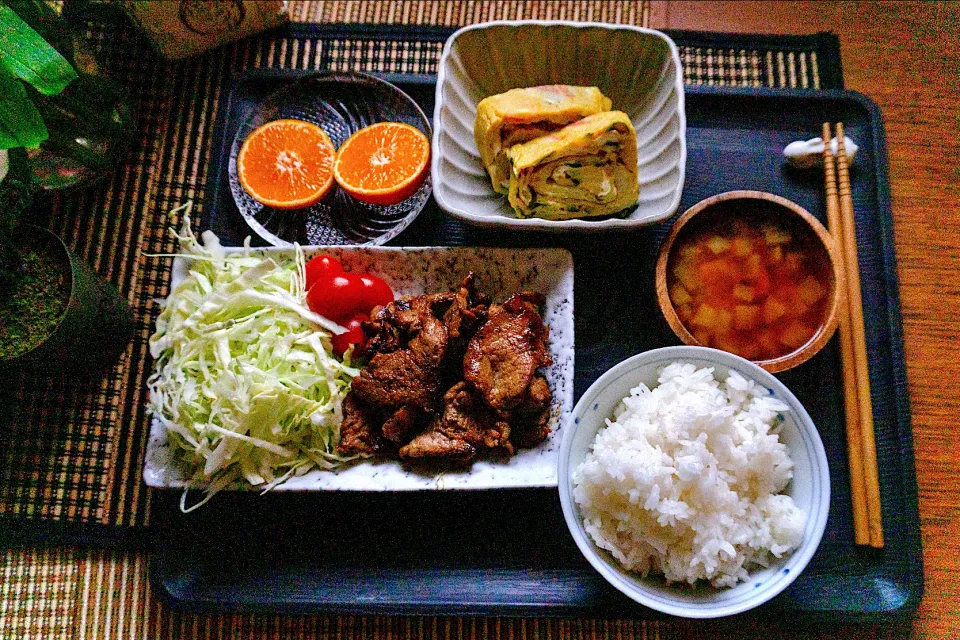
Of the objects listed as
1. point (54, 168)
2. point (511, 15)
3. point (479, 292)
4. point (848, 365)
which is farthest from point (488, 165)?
point (54, 168)

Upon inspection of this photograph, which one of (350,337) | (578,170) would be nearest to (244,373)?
(350,337)

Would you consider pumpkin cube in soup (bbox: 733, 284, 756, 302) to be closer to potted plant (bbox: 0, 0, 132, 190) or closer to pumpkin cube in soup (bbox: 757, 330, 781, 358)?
pumpkin cube in soup (bbox: 757, 330, 781, 358)

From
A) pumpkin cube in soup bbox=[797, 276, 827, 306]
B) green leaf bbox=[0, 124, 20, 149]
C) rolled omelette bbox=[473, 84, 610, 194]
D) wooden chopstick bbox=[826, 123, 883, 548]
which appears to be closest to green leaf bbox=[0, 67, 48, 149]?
green leaf bbox=[0, 124, 20, 149]

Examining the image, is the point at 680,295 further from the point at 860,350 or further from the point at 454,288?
the point at 454,288

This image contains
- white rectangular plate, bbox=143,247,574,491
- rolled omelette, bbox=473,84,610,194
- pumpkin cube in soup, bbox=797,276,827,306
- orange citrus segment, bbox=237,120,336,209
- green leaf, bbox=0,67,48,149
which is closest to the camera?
green leaf, bbox=0,67,48,149

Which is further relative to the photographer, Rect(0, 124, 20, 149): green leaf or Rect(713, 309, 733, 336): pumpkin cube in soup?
Rect(713, 309, 733, 336): pumpkin cube in soup

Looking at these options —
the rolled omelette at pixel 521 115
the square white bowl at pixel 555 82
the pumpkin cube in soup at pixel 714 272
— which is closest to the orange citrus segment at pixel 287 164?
the square white bowl at pixel 555 82

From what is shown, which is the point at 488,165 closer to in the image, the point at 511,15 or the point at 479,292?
the point at 479,292
